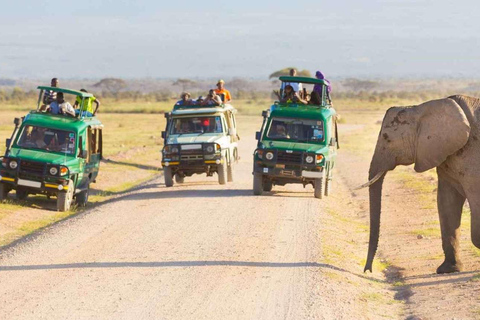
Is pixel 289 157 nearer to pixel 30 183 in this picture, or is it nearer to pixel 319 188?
pixel 319 188

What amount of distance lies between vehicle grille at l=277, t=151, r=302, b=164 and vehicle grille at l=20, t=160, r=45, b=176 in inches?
218

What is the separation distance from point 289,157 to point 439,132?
9.63 m

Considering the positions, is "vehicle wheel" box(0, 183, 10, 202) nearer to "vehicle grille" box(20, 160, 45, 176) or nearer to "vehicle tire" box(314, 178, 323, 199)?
"vehicle grille" box(20, 160, 45, 176)

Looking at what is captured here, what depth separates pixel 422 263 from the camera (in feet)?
53.3

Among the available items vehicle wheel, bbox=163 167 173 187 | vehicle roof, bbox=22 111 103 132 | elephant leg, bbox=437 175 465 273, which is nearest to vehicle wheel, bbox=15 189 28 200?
vehicle roof, bbox=22 111 103 132

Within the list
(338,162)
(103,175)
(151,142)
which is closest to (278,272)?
(103,175)

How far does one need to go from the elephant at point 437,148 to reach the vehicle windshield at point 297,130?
9.37 metres

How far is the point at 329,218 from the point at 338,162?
17778mm

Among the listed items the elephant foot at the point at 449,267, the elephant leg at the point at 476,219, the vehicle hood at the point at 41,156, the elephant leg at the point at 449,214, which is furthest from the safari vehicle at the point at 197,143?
the elephant leg at the point at 476,219

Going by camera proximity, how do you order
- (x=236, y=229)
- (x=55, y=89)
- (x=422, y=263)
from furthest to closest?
(x=55, y=89) < (x=236, y=229) < (x=422, y=263)

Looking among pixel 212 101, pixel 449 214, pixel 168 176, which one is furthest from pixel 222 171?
pixel 449 214

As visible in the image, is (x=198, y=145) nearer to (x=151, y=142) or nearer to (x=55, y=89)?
(x=55, y=89)

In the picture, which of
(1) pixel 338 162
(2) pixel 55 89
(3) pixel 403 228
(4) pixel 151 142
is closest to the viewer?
(3) pixel 403 228

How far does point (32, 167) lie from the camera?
21953 millimetres
